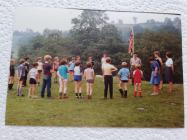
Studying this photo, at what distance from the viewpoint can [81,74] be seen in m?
3.37

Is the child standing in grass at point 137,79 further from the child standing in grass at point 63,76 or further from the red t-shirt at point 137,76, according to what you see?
the child standing in grass at point 63,76

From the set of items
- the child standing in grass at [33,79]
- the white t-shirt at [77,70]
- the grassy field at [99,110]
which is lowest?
the grassy field at [99,110]

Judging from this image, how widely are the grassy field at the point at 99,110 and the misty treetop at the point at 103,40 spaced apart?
0.26 metres

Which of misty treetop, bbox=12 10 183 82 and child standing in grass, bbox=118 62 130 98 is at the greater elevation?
misty treetop, bbox=12 10 183 82

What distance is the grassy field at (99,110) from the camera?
315 centimetres

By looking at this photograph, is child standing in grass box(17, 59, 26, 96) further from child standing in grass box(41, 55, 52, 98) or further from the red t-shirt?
the red t-shirt

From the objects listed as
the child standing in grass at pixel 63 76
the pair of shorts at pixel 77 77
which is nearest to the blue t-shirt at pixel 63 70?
the child standing in grass at pixel 63 76

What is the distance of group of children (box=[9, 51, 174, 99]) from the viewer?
3.30 m

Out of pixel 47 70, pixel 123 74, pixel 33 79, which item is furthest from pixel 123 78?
pixel 33 79

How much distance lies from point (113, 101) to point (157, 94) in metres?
0.50

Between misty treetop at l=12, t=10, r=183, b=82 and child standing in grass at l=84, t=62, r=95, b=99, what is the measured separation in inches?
2.6

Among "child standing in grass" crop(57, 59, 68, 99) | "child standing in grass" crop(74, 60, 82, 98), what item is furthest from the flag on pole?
"child standing in grass" crop(57, 59, 68, 99)

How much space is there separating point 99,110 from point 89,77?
0.38 meters

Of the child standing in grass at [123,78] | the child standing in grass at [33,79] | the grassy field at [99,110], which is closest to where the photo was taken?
the grassy field at [99,110]
